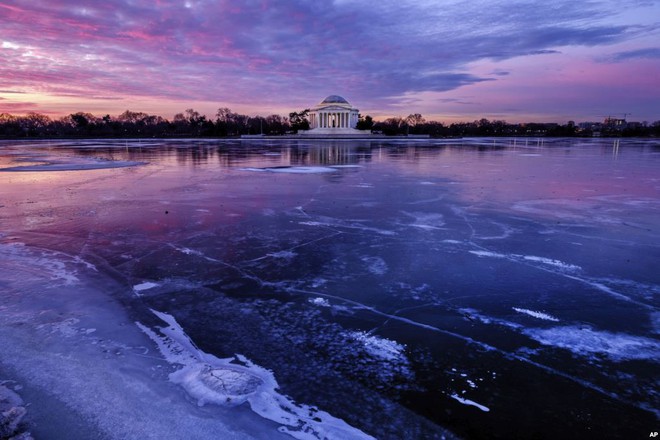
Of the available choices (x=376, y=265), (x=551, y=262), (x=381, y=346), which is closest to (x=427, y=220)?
(x=551, y=262)

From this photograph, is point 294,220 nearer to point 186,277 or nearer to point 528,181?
point 186,277

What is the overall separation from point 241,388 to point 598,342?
3745 mm

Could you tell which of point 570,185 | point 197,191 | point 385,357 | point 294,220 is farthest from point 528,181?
point 385,357

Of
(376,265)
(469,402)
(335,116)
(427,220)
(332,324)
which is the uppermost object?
(335,116)

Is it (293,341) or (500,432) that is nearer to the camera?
(500,432)

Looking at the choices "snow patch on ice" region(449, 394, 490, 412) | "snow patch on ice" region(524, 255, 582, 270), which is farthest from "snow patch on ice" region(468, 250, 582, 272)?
"snow patch on ice" region(449, 394, 490, 412)

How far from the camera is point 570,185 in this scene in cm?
1672

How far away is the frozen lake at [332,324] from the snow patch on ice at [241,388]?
0.7 inches

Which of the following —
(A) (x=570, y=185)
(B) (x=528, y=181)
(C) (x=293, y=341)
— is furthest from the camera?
(B) (x=528, y=181)

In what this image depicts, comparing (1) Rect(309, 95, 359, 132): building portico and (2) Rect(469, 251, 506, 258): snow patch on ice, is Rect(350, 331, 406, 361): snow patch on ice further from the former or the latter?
(1) Rect(309, 95, 359, 132): building portico

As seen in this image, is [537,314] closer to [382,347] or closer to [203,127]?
[382,347]

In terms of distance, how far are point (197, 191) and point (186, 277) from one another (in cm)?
910

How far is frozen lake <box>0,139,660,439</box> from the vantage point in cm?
340

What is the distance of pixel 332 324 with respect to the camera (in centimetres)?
495
